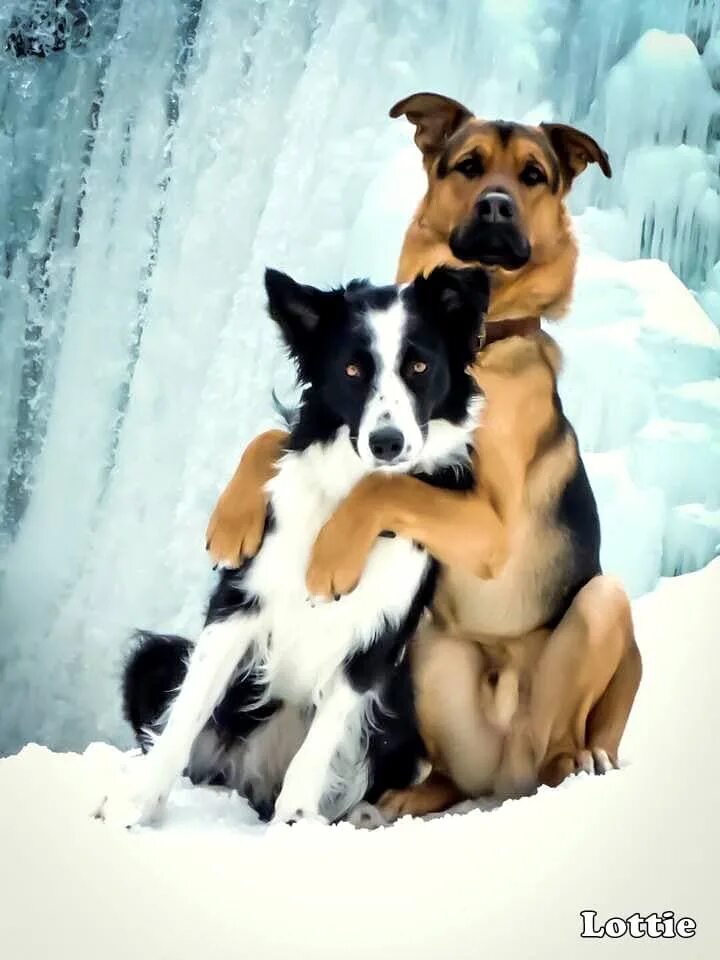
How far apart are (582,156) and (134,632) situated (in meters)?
0.98

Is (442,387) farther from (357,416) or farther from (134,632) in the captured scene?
(134,632)

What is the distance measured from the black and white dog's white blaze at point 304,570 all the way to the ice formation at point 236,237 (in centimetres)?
20

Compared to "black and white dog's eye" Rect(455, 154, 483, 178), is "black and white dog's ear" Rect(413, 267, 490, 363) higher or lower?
lower

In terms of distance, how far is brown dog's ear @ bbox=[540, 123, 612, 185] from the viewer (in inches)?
68.4

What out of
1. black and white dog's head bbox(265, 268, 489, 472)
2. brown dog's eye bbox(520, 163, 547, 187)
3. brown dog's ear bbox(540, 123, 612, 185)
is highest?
brown dog's ear bbox(540, 123, 612, 185)

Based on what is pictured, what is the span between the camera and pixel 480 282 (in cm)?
154

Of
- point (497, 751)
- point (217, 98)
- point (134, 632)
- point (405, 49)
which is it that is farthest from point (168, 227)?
point (497, 751)

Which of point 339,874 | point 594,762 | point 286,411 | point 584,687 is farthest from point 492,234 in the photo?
point 339,874

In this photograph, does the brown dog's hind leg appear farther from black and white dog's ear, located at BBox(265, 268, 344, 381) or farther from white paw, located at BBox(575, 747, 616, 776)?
black and white dog's ear, located at BBox(265, 268, 344, 381)

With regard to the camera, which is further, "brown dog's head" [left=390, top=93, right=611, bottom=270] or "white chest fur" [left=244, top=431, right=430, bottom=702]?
"brown dog's head" [left=390, top=93, right=611, bottom=270]

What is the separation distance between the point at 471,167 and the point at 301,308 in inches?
14.4

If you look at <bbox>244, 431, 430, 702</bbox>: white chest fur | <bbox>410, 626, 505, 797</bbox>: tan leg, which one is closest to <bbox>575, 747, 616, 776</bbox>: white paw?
<bbox>410, 626, 505, 797</bbox>: tan leg

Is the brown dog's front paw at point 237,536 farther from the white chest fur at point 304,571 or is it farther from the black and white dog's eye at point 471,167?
the black and white dog's eye at point 471,167

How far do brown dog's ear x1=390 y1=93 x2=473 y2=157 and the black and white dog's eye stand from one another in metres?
0.06
